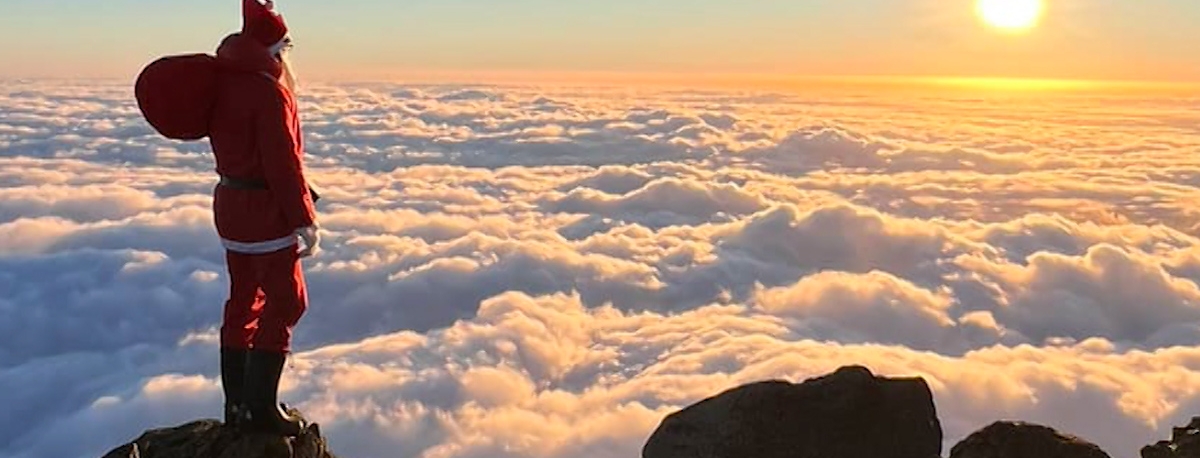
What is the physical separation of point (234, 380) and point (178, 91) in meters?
1.90

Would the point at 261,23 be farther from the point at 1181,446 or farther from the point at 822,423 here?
the point at 1181,446

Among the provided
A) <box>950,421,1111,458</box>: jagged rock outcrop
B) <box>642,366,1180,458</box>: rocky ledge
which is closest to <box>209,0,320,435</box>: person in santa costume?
<box>642,366,1180,458</box>: rocky ledge

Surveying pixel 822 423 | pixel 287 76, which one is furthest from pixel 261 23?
pixel 822 423

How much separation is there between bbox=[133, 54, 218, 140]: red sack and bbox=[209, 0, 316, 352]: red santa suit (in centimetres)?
6

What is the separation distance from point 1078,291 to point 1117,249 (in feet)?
94.5

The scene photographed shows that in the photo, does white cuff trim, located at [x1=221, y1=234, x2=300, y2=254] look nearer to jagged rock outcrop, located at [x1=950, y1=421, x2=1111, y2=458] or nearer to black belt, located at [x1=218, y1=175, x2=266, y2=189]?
black belt, located at [x1=218, y1=175, x2=266, y2=189]

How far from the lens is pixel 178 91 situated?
5.47 metres

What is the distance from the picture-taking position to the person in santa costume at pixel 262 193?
5.51m

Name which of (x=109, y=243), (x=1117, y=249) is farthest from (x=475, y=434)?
(x=1117, y=249)

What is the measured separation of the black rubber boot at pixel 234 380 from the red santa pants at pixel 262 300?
0.07 metres

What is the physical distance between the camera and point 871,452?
30.2ft

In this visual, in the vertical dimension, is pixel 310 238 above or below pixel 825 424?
above

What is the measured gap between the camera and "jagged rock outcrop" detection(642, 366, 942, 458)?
922 centimetres

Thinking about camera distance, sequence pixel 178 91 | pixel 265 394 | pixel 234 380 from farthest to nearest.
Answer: pixel 234 380
pixel 265 394
pixel 178 91
